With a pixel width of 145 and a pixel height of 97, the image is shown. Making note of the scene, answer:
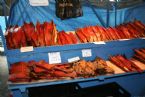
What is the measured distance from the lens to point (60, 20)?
4738 millimetres

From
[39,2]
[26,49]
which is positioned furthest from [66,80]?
[39,2]

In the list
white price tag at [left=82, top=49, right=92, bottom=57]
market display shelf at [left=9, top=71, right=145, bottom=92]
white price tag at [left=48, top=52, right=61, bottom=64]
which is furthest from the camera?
white price tag at [left=82, top=49, right=92, bottom=57]

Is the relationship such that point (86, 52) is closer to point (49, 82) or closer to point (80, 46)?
point (80, 46)

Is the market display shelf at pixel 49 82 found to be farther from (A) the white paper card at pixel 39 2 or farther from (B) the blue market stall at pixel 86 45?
(A) the white paper card at pixel 39 2

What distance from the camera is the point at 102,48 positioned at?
407 cm

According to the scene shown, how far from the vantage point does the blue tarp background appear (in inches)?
175

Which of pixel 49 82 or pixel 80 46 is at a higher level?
pixel 80 46

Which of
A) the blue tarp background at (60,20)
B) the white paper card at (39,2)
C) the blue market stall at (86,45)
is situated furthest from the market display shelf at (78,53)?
the white paper card at (39,2)

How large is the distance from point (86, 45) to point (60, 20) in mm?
1216

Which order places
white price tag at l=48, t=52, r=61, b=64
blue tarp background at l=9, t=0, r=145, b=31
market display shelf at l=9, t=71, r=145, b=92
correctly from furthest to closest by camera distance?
blue tarp background at l=9, t=0, r=145, b=31, white price tag at l=48, t=52, r=61, b=64, market display shelf at l=9, t=71, r=145, b=92

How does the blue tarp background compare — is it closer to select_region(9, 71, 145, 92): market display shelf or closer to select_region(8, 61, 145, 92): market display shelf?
select_region(8, 61, 145, 92): market display shelf

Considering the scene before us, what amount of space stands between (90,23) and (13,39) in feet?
6.85

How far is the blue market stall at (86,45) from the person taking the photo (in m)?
3.48

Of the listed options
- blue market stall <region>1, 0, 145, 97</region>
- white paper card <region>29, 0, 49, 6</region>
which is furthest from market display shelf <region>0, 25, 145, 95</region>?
white paper card <region>29, 0, 49, 6</region>
